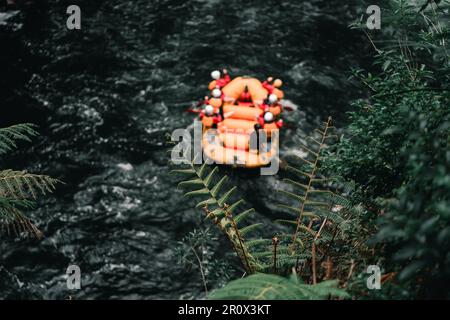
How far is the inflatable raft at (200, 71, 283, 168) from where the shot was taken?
28.7 ft

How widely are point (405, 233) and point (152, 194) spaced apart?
720 centimetres

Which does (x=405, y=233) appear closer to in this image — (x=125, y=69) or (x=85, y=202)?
(x=85, y=202)

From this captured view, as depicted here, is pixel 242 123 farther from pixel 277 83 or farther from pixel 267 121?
pixel 277 83

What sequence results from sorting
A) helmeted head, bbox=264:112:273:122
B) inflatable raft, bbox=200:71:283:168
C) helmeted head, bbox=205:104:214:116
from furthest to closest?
helmeted head, bbox=205:104:214:116 < helmeted head, bbox=264:112:273:122 < inflatable raft, bbox=200:71:283:168

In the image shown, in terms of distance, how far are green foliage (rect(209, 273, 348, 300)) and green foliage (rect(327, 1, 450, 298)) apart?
0.26m

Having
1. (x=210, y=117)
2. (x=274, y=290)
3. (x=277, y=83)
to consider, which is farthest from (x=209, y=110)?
(x=274, y=290)

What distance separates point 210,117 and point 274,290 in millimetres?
7298

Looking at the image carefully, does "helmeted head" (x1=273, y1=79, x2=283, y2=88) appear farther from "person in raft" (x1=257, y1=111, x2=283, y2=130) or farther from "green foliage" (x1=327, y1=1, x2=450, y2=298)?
"green foliage" (x1=327, y1=1, x2=450, y2=298)

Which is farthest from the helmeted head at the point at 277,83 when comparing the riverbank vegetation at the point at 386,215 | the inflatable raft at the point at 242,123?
the riverbank vegetation at the point at 386,215

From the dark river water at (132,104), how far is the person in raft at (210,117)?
885mm

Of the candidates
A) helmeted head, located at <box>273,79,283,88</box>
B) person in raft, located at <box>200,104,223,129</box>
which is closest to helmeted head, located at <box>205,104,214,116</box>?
person in raft, located at <box>200,104,223,129</box>

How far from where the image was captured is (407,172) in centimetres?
216

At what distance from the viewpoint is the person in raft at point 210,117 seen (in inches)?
360
